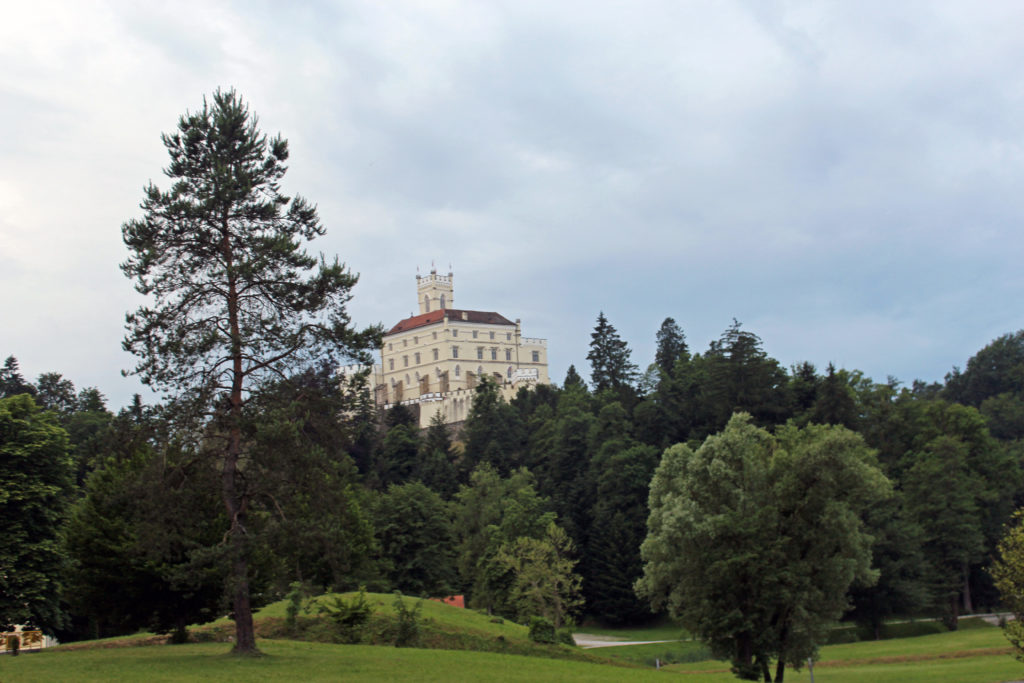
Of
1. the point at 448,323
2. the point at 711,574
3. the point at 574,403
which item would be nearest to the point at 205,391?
the point at 711,574

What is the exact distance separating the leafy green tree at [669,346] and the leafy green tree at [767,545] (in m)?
66.3

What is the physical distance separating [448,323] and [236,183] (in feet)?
307

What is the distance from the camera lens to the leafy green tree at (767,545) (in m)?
28.7

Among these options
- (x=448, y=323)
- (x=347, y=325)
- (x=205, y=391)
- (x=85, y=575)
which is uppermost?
(x=448, y=323)

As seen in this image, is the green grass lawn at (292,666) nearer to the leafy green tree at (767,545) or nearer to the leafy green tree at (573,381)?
the leafy green tree at (767,545)

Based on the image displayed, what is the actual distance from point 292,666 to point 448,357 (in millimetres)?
95961

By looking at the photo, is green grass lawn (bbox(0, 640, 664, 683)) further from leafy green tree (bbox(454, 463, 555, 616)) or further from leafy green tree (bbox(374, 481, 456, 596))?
leafy green tree (bbox(454, 463, 555, 616))

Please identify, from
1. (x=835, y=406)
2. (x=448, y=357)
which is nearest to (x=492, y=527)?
(x=835, y=406)

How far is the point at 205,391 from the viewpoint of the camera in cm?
2225

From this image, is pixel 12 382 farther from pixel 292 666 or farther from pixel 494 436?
pixel 292 666

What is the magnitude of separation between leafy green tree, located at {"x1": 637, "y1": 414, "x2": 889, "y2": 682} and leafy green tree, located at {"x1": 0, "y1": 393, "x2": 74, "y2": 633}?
1925 cm

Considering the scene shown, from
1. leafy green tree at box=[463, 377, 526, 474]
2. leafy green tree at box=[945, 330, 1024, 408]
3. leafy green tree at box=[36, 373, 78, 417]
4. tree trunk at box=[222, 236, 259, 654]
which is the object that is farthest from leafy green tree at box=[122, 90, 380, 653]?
leafy green tree at box=[945, 330, 1024, 408]

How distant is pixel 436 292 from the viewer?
125 metres

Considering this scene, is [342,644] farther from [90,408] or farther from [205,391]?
[90,408]
